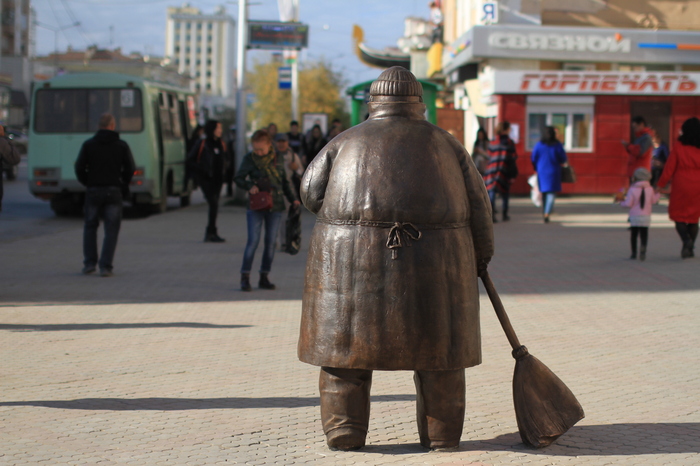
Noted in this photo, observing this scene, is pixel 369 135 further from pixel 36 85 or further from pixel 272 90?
pixel 272 90

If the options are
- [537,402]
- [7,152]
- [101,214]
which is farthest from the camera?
[101,214]

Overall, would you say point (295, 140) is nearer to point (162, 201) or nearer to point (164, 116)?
point (164, 116)

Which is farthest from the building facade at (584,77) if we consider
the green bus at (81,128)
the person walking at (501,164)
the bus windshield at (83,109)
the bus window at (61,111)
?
the bus window at (61,111)

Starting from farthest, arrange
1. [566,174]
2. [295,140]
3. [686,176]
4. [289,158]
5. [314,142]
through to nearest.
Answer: [295,140] → [314,142] → [566,174] → [289,158] → [686,176]

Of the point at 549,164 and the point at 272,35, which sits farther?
the point at 272,35

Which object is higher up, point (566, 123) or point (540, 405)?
point (566, 123)

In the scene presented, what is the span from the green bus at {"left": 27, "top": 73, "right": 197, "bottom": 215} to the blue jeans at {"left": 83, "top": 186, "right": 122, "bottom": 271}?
691 cm

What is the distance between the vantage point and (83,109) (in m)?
18.1

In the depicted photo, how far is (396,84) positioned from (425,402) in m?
1.56

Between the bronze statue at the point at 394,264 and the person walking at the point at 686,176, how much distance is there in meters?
7.92

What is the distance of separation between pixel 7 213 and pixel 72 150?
258 centimetres

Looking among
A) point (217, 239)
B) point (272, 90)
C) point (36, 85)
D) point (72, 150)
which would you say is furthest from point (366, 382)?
point (272, 90)

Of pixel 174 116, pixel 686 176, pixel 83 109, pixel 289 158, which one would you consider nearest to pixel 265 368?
pixel 289 158

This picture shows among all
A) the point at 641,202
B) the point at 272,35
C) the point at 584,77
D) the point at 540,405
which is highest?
the point at 272,35
